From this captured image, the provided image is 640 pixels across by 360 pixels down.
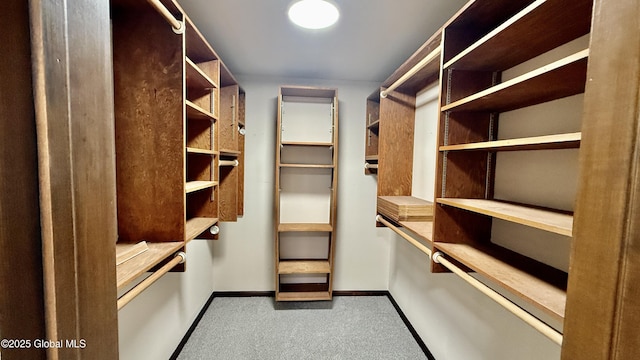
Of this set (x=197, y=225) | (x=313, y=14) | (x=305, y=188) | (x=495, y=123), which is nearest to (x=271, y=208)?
(x=305, y=188)

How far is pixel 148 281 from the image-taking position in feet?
3.22

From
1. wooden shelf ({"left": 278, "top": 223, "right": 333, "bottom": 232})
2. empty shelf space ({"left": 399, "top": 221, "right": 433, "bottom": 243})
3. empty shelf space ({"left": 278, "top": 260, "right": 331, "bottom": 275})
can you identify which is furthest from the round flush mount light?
empty shelf space ({"left": 278, "top": 260, "right": 331, "bottom": 275})

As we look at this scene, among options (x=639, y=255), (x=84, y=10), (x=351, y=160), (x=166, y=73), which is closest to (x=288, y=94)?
(x=351, y=160)

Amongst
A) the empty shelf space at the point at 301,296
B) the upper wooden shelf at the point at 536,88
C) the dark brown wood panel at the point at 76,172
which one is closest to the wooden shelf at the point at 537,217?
the upper wooden shelf at the point at 536,88

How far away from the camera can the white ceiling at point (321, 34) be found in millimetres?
1391

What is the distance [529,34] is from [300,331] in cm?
244

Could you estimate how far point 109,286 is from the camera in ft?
1.81

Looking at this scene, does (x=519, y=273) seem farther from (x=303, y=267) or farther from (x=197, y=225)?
(x=303, y=267)

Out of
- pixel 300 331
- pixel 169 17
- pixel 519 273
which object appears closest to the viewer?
pixel 519 273

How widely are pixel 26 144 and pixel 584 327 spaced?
1.11 m

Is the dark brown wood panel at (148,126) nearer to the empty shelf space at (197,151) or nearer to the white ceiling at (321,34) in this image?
the empty shelf space at (197,151)

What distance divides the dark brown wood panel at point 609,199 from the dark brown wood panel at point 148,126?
56.1 inches

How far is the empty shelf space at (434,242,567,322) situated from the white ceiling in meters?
1.33

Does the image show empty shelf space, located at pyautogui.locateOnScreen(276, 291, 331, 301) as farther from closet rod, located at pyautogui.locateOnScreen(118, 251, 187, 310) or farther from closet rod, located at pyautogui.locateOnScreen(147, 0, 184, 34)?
closet rod, located at pyautogui.locateOnScreen(147, 0, 184, 34)
